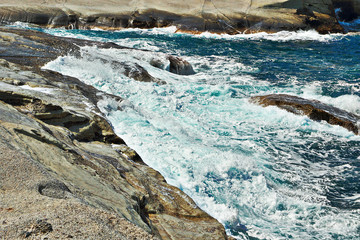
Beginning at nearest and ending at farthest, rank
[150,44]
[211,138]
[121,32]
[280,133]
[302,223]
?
[302,223], [211,138], [280,133], [150,44], [121,32]

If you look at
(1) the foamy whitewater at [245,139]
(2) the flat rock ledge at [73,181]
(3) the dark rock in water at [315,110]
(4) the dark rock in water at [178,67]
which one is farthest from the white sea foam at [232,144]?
(2) the flat rock ledge at [73,181]

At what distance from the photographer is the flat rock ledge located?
7.82 feet

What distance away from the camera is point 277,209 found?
597 centimetres

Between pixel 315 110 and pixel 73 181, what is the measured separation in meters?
7.79

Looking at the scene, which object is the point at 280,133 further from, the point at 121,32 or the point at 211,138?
the point at 121,32

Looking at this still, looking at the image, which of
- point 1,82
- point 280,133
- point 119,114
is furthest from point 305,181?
point 1,82

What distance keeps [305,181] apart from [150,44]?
14.3 meters

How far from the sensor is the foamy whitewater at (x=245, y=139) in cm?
587

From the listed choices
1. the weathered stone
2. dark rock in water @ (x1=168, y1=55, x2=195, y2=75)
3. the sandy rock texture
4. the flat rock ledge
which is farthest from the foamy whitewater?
the sandy rock texture

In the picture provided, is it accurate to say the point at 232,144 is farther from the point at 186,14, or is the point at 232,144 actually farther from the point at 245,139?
the point at 186,14

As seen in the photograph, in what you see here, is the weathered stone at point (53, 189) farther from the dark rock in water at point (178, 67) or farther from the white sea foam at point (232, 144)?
the dark rock in water at point (178, 67)

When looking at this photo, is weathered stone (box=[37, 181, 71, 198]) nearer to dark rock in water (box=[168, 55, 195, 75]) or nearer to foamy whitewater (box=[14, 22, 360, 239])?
foamy whitewater (box=[14, 22, 360, 239])

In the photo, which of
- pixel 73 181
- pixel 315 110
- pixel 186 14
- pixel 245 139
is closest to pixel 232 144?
pixel 245 139

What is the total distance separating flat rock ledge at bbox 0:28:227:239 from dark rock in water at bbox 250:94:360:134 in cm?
491
